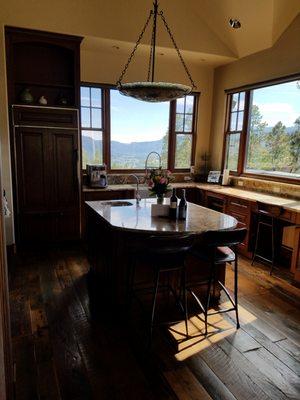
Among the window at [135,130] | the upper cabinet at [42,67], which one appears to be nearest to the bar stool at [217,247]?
the upper cabinet at [42,67]

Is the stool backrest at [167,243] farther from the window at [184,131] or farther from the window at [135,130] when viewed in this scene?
the window at [184,131]

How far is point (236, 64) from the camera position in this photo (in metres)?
5.33

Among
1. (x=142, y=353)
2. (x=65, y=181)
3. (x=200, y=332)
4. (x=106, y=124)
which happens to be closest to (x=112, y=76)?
(x=106, y=124)

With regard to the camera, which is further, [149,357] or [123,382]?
[149,357]

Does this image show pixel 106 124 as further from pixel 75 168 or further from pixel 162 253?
pixel 162 253

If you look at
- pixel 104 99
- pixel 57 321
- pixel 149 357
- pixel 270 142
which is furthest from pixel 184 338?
pixel 104 99

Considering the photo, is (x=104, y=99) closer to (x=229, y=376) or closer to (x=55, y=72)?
(x=55, y=72)

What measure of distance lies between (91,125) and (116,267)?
10.2 ft

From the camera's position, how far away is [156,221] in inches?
112

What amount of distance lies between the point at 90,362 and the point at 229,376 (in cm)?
99

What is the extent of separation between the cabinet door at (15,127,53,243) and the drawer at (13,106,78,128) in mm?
110

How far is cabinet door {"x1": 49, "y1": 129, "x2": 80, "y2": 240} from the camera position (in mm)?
4539

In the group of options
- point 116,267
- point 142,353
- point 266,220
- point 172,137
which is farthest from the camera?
point 172,137

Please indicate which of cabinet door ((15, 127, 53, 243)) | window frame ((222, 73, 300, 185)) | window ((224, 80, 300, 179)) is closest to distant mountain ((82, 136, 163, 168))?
cabinet door ((15, 127, 53, 243))
